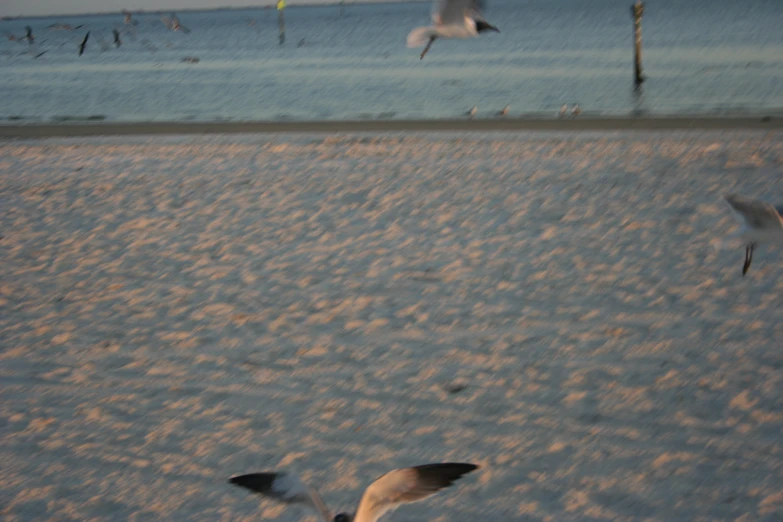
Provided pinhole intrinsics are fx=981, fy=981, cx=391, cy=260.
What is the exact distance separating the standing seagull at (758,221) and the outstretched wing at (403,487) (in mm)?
2436

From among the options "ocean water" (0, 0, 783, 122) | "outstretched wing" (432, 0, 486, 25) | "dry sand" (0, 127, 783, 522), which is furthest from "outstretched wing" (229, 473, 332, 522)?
"ocean water" (0, 0, 783, 122)

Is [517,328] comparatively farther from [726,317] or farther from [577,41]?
[577,41]

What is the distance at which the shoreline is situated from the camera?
13.0 metres

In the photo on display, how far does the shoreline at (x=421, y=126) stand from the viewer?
42.8 ft

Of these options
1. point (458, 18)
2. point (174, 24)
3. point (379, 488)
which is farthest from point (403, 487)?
point (174, 24)

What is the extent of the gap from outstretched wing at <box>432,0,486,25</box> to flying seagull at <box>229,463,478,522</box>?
17.4 ft

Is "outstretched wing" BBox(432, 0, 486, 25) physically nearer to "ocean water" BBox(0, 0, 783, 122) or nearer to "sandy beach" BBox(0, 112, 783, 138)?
"sandy beach" BBox(0, 112, 783, 138)

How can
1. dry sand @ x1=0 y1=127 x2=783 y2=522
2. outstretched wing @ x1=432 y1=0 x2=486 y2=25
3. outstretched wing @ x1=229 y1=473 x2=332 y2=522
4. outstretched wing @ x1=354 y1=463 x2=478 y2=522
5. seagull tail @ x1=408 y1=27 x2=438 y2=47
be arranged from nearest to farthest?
1. outstretched wing @ x1=354 y1=463 x2=478 y2=522
2. outstretched wing @ x1=229 y1=473 x2=332 y2=522
3. dry sand @ x1=0 y1=127 x2=783 y2=522
4. outstretched wing @ x1=432 y1=0 x2=486 y2=25
5. seagull tail @ x1=408 y1=27 x2=438 y2=47

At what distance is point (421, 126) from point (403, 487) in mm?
11799

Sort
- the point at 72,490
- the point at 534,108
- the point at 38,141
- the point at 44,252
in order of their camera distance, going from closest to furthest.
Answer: the point at 72,490
the point at 44,252
the point at 38,141
the point at 534,108

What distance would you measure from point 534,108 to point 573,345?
1403 centimetres

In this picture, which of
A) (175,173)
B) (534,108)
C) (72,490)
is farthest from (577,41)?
(72,490)

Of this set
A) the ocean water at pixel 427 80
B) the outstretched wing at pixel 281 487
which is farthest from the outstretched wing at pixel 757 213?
the ocean water at pixel 427 80

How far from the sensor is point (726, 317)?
571 cm
